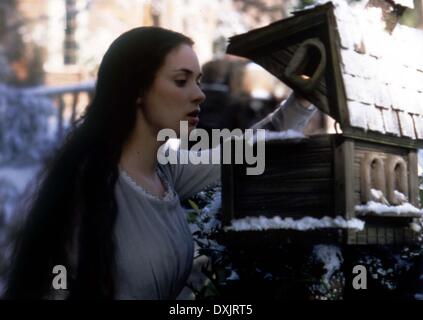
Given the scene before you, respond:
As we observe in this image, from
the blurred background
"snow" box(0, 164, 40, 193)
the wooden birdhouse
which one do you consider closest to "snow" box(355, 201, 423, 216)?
the wooden birdhouse

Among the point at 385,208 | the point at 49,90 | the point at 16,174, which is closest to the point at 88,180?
the point at 385,208

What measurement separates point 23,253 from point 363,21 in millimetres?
1003

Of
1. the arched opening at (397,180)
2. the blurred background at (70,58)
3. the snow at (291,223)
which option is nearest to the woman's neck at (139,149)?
the snow at (291,223)

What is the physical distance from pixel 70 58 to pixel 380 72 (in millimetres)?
4874

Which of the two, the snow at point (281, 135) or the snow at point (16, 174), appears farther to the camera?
the snow at point (16, 174)

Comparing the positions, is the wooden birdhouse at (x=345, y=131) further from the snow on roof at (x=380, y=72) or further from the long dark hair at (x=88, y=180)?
the long dark hair at (x=88, y=180)

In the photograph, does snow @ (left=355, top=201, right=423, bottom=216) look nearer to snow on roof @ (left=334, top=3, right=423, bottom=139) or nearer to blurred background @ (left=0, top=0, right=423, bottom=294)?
snow on roof @ (left=334, top=3, right=423, bottom=139)

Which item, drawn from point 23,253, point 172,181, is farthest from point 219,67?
point 23,253

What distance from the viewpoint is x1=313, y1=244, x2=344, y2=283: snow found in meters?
1.86

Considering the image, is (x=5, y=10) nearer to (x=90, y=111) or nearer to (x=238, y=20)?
(x=238, y=20)

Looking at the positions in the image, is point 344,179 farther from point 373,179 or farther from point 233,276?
point 233,276

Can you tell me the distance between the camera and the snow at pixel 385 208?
1808mm

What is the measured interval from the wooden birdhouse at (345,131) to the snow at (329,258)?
80 millimetres

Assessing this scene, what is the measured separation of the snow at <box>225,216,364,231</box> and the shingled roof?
0.20m
